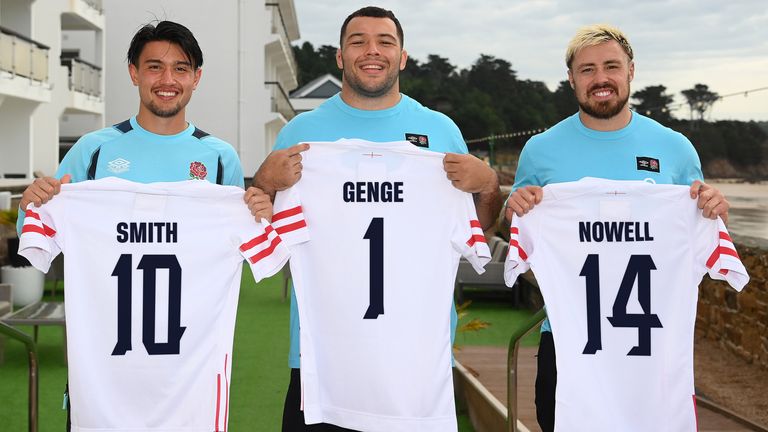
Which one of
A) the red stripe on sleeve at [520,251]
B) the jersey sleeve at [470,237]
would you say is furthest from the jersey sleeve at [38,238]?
the red stripe on sleeve at [520,251]

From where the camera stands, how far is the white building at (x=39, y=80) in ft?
52.7

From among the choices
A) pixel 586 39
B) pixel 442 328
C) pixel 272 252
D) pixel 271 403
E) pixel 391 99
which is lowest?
pixel 271 403

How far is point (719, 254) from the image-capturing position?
3184 mm

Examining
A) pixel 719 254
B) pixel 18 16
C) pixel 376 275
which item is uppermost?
pixel 18 16

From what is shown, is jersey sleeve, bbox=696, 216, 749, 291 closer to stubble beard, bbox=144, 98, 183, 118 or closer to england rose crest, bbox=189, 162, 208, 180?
england rose crest, bbox=189, 162, 208, 180

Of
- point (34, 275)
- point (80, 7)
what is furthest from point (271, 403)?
point (80, 7)

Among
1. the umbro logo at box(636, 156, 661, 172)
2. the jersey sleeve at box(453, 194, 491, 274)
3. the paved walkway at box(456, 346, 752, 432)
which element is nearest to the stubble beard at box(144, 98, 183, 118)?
the jersey sleeve at box(453, 194, 491, 274)

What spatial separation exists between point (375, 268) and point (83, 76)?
19795 millimetres

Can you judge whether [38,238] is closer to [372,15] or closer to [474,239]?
[372,15]

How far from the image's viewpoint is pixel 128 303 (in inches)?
127

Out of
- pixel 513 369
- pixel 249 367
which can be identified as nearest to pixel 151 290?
pixel 513 369

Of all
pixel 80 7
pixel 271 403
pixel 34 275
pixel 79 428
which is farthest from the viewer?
pixel 80 7

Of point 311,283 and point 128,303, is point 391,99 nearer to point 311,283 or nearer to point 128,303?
point 311,283

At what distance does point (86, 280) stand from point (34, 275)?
8.30 m
